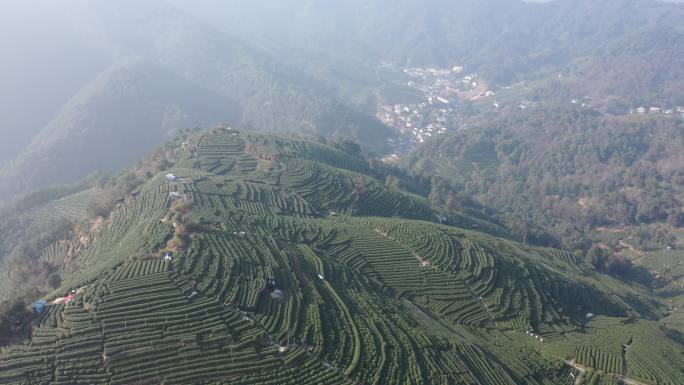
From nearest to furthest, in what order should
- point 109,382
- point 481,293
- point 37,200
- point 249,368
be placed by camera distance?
1. point 109,382
2. point 249,368
3. point 481,293
4. point 37,200

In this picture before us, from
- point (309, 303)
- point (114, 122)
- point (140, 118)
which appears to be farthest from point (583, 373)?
point (140, 118)

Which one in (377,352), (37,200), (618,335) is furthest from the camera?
(37,200)

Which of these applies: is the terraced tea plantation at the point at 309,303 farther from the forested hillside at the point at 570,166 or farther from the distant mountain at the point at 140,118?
the distant mountain at the point at 140,118

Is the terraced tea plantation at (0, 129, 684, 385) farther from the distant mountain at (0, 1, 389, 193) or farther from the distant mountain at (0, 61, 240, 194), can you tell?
the distant mountain at (0, 1, 389, 193)

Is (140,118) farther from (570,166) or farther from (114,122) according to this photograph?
(570,166)

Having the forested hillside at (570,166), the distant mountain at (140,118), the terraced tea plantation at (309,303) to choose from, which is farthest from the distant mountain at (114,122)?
the forested hillside at (570,166)

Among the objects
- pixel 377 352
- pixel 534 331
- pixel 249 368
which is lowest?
pixel 249 368

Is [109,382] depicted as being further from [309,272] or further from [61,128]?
[61,128]

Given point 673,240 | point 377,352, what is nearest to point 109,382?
point 377,352
